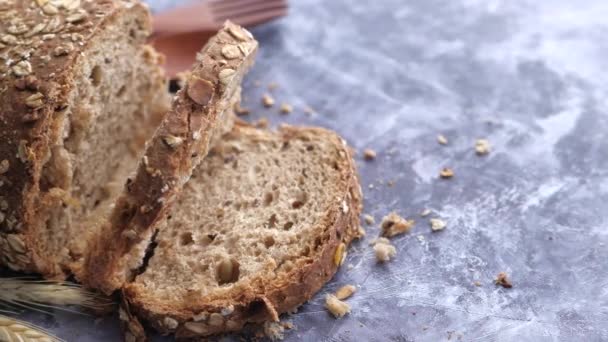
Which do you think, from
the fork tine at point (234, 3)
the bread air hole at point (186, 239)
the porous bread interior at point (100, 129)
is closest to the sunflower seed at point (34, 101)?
the porous bread interior at point (100, 129)

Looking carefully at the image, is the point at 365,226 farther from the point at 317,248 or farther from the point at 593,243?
the point at 593,243

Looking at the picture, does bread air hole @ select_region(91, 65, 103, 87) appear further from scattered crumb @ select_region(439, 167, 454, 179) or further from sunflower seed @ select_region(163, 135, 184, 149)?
scattered crumb @ select_region(439, 167, 454, 179)

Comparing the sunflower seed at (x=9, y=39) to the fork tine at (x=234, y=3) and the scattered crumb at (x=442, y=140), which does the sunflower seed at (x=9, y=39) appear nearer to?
the fork tine at (x=234, y=3)

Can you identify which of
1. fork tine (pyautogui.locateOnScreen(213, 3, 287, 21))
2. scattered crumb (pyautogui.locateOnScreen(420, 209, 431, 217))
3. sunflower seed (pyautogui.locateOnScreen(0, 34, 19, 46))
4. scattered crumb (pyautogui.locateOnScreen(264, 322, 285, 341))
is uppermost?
sunflower seed (pyautogui.locateOnScreen(0, 34, 19, 46))

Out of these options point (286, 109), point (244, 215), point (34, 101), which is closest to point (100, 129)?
point (34, 101)

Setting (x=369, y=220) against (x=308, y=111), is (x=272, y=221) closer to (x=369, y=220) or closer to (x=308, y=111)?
(x=369, y=220)

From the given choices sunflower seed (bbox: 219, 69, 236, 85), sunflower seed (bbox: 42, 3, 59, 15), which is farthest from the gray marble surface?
sunflower seed (bbox: 42, 3, 59, 15)
